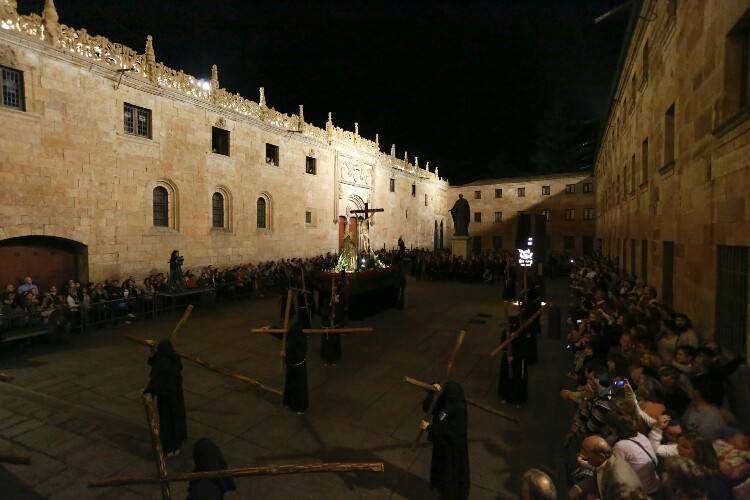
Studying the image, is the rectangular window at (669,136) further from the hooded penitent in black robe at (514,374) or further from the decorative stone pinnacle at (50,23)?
the decorative stone pinnacle at (50,23)

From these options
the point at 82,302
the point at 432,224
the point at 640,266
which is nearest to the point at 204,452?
the point at 82,302

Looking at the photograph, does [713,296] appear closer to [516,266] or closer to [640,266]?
[640,266]

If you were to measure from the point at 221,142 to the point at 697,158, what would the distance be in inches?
751

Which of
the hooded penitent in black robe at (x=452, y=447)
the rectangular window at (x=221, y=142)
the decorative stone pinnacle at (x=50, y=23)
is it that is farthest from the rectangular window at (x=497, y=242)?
the hooded penitent in black robe at (x=452, y=447)

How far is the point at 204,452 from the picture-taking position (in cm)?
339

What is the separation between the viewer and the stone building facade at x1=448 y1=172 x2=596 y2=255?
38.7 metres

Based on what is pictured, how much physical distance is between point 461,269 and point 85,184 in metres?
18.3

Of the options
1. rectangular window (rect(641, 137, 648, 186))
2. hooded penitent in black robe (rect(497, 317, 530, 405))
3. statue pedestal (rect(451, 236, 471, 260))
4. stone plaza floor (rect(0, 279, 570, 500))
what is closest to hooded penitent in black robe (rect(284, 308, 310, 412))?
stone plaza floor (rect(0, 279, 570, 500))

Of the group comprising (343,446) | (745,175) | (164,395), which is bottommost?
(343,446)

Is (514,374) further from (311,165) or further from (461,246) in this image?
(311,165)

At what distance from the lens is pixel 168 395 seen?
535cm

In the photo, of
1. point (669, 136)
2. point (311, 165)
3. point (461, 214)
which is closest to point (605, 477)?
point (669, 136)

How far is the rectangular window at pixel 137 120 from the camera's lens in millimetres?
15328

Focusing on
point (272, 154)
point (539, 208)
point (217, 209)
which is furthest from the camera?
point (539, 208)
